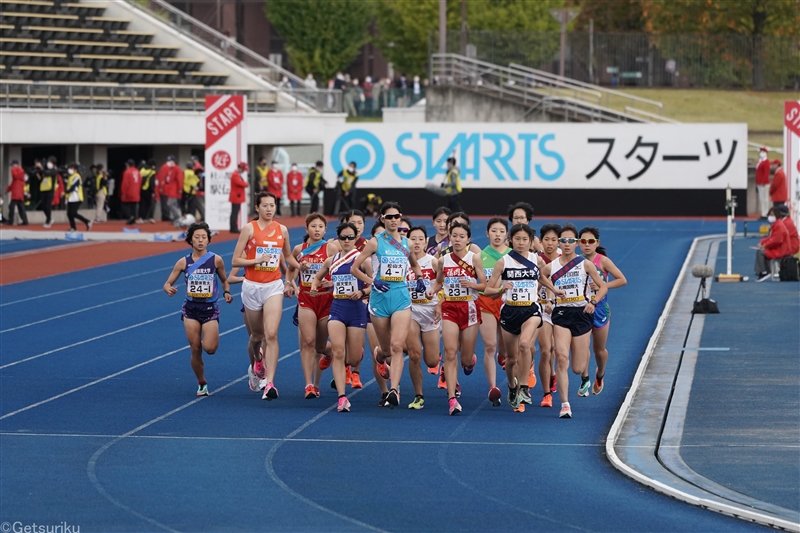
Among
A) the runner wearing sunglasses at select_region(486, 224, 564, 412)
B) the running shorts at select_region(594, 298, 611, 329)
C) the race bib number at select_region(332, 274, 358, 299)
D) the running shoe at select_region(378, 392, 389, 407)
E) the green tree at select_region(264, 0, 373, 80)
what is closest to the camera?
the runner wearing sunglasses at select_region(486, 224, 564, 412)

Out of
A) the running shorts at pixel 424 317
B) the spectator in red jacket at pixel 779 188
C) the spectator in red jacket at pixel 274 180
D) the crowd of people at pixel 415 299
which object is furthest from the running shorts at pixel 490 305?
the spectator in red jacket at pixel 274 180

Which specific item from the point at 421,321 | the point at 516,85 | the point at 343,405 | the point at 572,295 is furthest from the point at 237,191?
the point at 572,295

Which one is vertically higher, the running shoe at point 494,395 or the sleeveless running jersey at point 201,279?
the sleeveless running jersey at point 201,279

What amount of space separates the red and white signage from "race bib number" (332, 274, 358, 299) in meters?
18.2

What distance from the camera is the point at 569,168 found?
44531 millimetres

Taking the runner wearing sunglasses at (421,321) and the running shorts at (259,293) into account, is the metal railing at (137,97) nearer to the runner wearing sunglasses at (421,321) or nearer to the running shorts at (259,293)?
the running shorts at (259,293)

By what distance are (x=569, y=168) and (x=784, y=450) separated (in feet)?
111

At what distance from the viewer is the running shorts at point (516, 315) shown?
41.9 feet

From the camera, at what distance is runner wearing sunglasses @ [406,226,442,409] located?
42.8 ft

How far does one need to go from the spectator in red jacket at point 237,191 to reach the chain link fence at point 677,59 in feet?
71.2

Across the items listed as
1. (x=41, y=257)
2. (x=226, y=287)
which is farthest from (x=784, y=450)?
(x=41, y=257)

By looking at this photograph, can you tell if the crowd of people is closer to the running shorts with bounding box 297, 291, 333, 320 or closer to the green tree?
the running shorts with bounding box 297, 291, 333, 320

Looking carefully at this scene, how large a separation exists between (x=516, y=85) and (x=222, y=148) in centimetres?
2154

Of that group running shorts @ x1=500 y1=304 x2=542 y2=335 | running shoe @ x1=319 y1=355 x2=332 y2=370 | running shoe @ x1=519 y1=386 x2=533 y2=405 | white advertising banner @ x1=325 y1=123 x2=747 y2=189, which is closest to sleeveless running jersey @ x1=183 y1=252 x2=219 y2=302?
running shoe @ x1=319 y1=355 x2=332 y2=370
